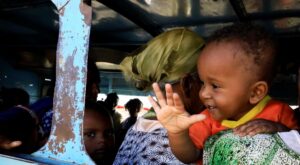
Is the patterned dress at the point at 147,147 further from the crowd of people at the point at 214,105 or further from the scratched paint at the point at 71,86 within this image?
the scratched paint at the point at 71,86

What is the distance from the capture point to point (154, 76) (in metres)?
1.81

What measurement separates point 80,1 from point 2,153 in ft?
2.87

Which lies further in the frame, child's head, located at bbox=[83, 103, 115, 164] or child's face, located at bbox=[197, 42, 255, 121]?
child's head, located at bbox=[83, 103, 115, 164]

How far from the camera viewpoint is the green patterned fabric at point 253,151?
3.39ft

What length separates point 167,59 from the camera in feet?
5.85

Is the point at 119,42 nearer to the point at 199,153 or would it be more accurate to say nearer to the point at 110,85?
the point at 110,85

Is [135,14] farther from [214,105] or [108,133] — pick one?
[214,105]

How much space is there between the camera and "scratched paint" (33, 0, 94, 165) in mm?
1612

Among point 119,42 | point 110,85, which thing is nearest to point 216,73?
point 119,42

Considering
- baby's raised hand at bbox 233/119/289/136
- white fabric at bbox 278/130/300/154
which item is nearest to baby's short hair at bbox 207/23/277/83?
baby's raised hand at bbox 233/119/289/136

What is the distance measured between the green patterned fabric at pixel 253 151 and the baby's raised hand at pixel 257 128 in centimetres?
4

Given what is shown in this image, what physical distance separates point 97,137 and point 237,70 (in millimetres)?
1529

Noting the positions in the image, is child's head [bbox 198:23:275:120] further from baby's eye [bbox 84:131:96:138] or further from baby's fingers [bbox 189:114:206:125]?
baby's eye [bbox 84:131:96:138]

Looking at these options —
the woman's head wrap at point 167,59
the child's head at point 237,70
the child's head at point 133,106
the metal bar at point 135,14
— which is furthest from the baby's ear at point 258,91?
the child's head at point 133,106
